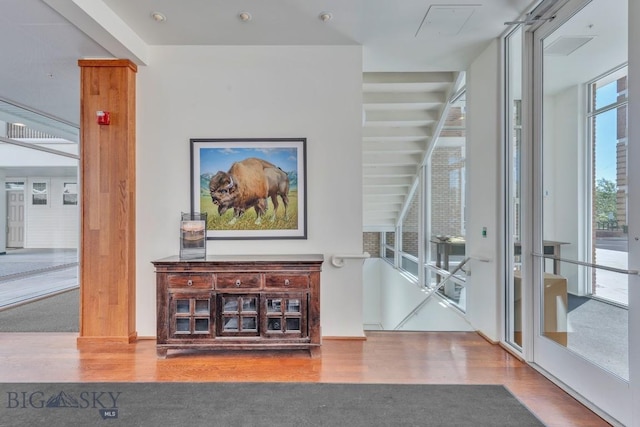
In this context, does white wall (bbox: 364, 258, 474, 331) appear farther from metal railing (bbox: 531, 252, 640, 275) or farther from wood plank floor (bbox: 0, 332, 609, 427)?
metal railing (bbox: 531, 252, 640, 275)

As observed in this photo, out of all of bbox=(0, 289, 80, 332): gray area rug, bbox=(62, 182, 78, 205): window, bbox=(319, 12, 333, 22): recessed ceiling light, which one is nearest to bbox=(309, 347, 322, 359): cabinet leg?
bbox=(0, 289, 80, 332): gray area rug

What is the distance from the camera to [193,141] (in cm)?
339

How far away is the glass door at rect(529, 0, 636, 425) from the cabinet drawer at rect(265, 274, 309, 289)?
192 cm

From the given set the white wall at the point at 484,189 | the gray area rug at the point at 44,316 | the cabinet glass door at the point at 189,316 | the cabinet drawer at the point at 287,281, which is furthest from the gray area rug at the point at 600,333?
the gray area rug at the point at 44,316

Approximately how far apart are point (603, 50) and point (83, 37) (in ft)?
13.1

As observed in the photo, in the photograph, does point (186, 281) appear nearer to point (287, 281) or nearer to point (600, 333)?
point (287, 281)

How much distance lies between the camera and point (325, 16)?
2900 millimetres

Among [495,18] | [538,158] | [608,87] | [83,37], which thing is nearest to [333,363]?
[538,158]

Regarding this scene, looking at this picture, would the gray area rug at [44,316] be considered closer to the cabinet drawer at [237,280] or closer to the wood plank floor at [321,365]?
the wood plank floor at [321,365]

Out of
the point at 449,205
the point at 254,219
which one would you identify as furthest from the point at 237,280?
the point at 449,205

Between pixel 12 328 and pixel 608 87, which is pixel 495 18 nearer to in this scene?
pixel 608 87

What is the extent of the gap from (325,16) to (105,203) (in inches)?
105

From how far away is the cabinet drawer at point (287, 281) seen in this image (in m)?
2.91

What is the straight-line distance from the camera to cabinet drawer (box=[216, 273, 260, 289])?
291 cm
